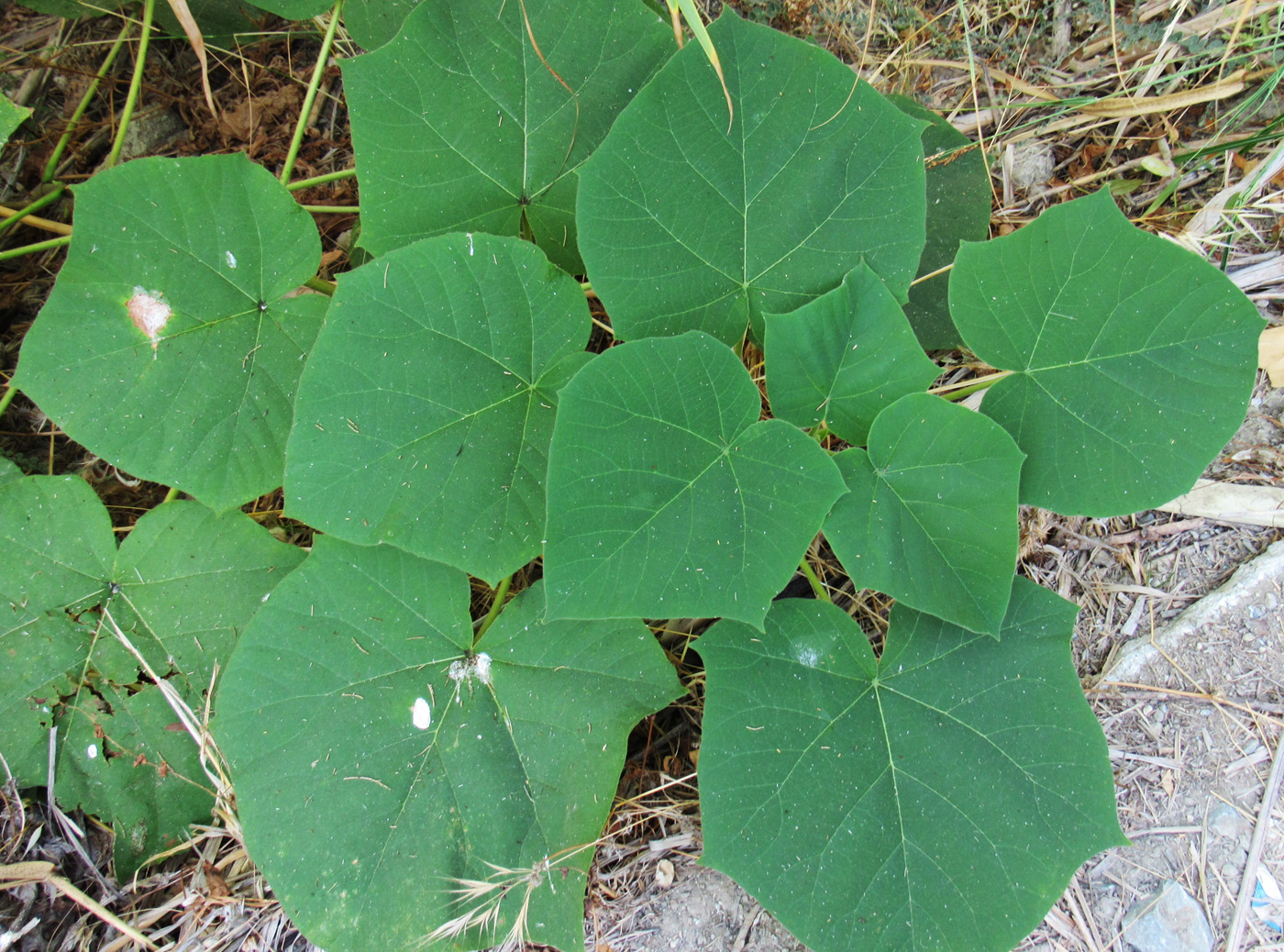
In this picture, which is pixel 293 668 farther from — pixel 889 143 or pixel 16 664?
pixel 889 143

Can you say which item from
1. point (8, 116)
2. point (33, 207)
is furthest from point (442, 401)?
point (33, 207)

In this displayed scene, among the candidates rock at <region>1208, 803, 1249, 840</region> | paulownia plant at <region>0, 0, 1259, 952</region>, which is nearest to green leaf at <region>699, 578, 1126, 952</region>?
paulownia plant at <region>0, 0, 1259, 952</region>

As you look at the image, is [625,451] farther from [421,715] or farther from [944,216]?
[944,216]

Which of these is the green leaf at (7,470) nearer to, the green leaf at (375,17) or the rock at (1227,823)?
the green leaf at (375,17)

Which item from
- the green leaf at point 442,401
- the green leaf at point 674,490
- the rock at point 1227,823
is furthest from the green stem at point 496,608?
the rock at point 1227,823

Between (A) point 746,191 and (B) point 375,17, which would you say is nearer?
(A) point 746,191

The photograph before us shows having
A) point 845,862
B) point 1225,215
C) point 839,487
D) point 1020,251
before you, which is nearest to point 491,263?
point 839,487

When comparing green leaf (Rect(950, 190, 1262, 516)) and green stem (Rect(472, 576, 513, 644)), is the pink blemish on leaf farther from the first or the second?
green leaf (Rect(950, 190, 1262, 516))

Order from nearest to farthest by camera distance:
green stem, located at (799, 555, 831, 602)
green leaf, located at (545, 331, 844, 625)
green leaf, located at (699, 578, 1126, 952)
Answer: green leaf, located at (545, 331, 844, 625), green leaf, located at (699, 578, 1126, 952), green stem, located at (799, 555, 831, 602)
